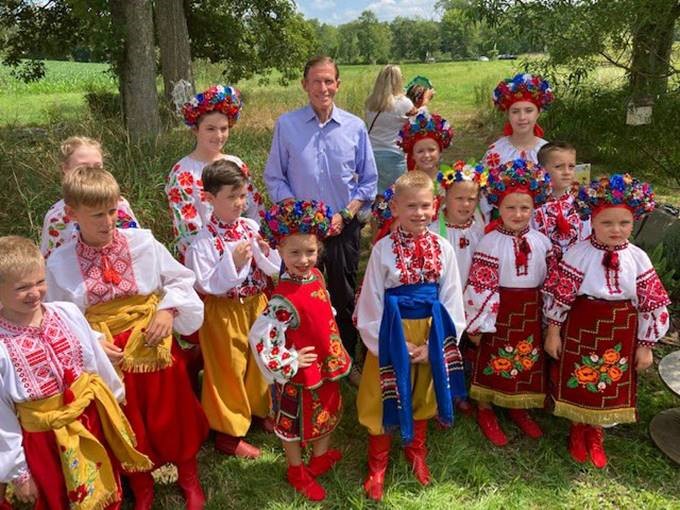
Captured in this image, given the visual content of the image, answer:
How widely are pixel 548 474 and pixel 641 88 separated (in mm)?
5459

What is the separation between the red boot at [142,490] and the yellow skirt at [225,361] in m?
0.47

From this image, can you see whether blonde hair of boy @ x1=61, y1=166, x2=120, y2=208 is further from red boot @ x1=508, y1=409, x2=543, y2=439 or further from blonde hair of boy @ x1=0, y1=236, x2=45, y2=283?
red boot @ x1=508, y1=409, x2=543, y2=439

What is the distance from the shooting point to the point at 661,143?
8531mm

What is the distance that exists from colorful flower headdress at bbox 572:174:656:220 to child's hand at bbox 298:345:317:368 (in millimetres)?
1619

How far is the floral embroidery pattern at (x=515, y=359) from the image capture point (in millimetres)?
3443

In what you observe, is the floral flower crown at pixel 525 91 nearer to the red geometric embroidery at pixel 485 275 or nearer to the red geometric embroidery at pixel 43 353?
the red geometric embroidery at pixel 485 275

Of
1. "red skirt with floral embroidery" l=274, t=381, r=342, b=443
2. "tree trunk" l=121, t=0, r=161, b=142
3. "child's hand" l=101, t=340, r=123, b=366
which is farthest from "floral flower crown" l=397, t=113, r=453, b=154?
"tree trunk" l=121, t=0, r=161, b=142

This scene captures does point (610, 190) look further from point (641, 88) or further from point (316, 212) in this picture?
point (641, 88)

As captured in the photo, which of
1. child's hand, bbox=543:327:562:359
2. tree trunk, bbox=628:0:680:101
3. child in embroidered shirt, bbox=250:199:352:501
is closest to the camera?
child in embroidered shirt, bbox=250:199:352:501

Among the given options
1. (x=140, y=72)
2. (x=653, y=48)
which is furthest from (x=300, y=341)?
(x=140, y=72)

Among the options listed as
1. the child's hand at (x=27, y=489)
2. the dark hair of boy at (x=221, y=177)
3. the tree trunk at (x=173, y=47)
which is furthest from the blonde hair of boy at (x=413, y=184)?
the tree trunk at (x=173, y=47)

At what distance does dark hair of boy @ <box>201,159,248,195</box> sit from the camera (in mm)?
3182

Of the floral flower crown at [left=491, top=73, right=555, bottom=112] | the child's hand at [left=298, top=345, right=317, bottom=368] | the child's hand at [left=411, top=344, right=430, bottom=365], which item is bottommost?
the child's hand at [left=411, top=344, right=430, bottom=365]

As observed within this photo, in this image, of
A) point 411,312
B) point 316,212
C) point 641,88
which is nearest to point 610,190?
point 411,312
